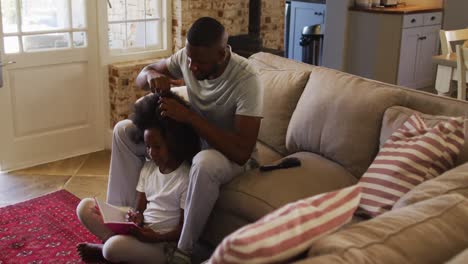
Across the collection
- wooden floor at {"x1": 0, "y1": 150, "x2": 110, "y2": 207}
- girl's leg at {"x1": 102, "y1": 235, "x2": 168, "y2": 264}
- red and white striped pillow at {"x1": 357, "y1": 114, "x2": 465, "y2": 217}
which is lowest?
wooden floor at {"x1": 0, "y1": 150, "x2": 110, "y2": 207}

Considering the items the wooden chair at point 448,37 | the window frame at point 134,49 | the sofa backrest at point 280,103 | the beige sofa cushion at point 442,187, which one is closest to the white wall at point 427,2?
the wooden chair at point 448,37

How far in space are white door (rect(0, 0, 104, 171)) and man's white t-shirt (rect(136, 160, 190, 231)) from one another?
176 centimetres

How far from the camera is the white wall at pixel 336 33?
586 centimetres

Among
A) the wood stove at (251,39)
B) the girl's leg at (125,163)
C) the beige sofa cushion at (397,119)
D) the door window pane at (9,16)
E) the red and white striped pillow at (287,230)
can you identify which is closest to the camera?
the red and white striped pillow at (287,230)

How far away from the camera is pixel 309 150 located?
102 inches

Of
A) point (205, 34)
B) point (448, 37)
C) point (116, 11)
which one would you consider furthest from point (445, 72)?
point (116, 11)

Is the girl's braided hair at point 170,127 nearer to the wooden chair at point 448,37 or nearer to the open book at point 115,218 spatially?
the open book at point 115,218

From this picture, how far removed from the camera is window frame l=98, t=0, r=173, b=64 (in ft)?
12.8

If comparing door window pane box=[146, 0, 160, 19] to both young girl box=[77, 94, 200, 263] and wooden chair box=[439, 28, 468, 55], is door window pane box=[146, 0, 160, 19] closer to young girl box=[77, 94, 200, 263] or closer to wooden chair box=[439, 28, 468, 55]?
young girl box=[77, 94, 200, 263]

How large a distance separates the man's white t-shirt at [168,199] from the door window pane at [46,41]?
1803 millimetres

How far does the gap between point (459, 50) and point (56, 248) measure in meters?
2.53

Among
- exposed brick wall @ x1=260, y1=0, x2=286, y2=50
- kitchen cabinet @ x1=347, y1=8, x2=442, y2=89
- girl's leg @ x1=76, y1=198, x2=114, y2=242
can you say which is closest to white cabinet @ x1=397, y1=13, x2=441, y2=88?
kitchen cabinet @ x1=347, y1=8, x2=442, y2=89

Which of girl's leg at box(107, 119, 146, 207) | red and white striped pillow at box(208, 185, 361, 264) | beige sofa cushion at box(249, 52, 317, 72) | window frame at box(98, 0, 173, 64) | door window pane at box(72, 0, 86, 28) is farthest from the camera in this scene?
window frame at box(98, 0, 173, 64)

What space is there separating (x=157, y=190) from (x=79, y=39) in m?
1.91
